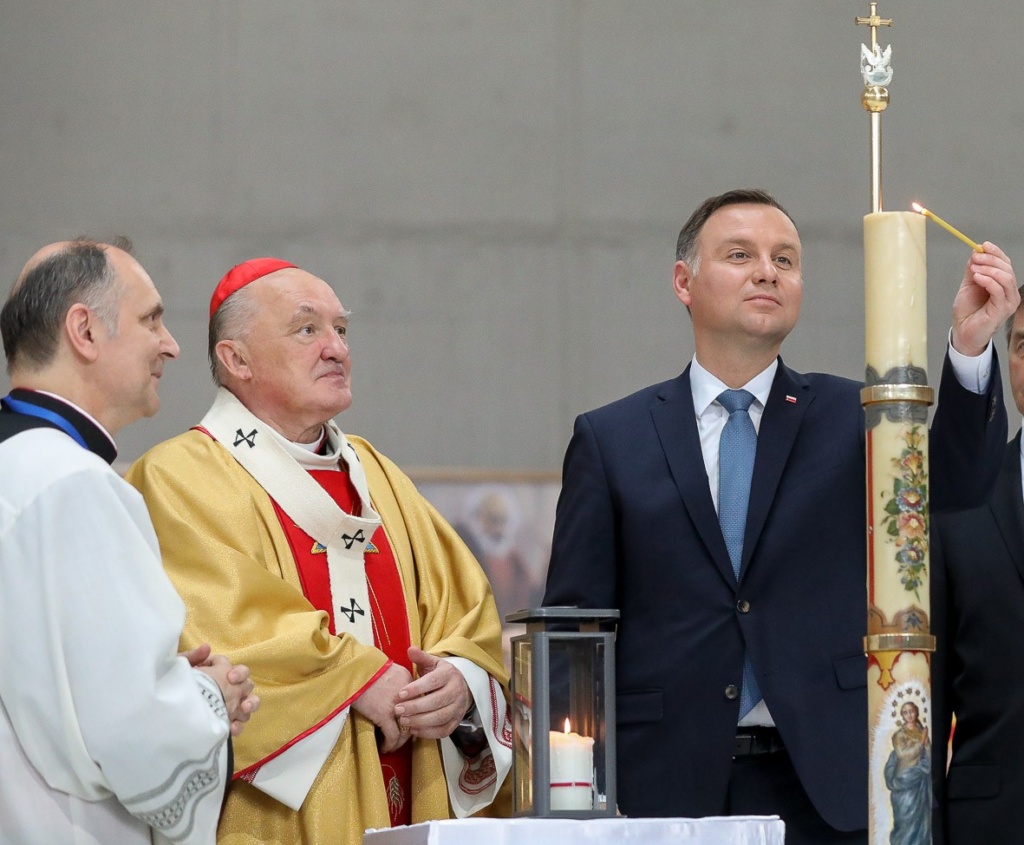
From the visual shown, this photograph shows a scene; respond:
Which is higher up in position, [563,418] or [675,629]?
[563,418]

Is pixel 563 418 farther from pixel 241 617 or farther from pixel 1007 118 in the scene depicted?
pixel 241 617

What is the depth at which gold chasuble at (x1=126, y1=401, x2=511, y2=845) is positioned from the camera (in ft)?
10.4

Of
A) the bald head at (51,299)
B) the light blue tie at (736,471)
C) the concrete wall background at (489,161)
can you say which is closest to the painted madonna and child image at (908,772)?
the light blue tie at (736,471)

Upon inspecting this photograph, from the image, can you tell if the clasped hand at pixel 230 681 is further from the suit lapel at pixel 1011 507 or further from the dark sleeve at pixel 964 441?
the suit lapel at pixel 1011 507

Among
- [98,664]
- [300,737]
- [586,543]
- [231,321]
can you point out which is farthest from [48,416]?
[586,543]

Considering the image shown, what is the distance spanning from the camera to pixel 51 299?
9.36ft

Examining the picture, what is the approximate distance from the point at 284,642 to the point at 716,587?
84 cm

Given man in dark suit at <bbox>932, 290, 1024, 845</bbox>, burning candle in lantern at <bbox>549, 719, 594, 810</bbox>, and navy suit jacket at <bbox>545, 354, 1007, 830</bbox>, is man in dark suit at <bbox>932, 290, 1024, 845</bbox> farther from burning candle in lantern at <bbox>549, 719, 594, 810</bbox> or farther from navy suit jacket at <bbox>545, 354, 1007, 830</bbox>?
burning candle in lantern at <bbox>549, 719, 594, 810</bbox>

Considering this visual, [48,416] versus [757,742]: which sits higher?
[48,416]

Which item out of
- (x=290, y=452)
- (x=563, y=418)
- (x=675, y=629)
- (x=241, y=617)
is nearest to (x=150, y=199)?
(x=563, y=418)

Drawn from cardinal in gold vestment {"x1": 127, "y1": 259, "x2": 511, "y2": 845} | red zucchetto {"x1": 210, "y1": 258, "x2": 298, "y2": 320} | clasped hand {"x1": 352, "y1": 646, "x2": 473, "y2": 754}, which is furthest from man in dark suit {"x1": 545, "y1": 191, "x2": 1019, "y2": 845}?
red zucchetto {"x1": 210, "y1": 258, "x2": 298, "y2": 320}

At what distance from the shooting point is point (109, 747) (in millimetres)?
2498

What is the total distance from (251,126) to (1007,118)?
284cm

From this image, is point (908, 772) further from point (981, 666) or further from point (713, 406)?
point (713, 406)
